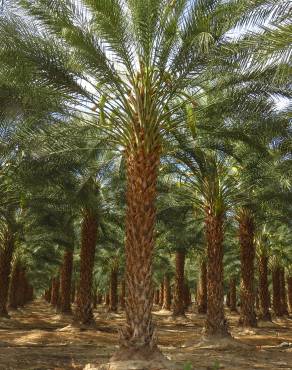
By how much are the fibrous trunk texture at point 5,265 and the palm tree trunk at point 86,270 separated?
6.25 metres

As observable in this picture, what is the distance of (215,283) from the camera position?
15.0 m

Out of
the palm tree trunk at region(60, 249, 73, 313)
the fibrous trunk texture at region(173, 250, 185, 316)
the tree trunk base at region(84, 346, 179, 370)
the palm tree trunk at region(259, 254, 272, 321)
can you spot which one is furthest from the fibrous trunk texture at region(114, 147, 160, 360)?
the fibrous trunk texture at region(173, 250, 185, 316)

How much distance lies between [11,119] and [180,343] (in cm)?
951

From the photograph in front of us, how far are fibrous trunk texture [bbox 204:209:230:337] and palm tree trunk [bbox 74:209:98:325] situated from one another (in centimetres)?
562

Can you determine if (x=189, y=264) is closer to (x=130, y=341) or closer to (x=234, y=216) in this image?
(x=234, y=216)

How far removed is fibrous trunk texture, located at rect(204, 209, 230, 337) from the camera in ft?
48.3

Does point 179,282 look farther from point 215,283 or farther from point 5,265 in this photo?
point 215,283

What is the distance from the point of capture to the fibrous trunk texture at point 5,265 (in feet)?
76.9

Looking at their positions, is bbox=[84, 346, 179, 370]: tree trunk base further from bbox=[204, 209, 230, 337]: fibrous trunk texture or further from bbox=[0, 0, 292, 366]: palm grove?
bbox=[204, 209, 230, 337]: fibrous trunk texture

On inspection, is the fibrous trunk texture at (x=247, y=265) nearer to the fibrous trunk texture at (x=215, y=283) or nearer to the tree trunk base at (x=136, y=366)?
the fibrous trunk texture at (x=215, y=283)

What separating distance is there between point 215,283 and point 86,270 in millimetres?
6194

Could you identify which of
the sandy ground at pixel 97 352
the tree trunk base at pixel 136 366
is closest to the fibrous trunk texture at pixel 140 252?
the tree trunk base at pixel 136 366

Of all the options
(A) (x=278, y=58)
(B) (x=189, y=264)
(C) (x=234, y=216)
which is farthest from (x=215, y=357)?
(B) (x=189, y=264)

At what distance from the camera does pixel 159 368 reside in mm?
8953
